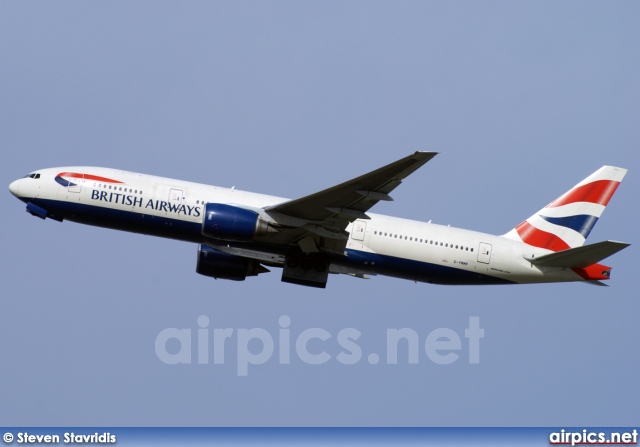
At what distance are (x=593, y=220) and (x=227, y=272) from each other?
16.2 metres

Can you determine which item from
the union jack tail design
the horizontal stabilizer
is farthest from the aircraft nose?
the horizontal stabilizer

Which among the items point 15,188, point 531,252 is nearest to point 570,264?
point 531,252

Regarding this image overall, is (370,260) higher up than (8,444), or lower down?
higher up

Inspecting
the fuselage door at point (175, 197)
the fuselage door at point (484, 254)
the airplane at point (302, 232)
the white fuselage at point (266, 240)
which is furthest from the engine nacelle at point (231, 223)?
the fuselage door at point (484, 254)

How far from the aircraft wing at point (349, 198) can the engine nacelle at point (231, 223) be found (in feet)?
2.42

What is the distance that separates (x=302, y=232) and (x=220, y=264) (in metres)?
5.20

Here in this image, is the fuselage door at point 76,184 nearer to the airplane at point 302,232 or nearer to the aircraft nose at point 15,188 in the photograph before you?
the airplane at point 302,232

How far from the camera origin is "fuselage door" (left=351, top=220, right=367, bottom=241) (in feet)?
155

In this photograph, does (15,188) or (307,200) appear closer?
(307,200)

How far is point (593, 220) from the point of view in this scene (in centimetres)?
5112

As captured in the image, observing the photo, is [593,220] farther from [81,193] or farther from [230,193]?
[81,193]

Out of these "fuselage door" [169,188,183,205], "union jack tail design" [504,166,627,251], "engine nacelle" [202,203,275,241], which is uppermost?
"union jack tail design" [504,166,627,251]

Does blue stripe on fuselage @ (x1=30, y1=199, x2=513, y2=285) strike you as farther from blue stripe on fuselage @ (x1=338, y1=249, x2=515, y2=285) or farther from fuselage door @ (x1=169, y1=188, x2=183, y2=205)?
fuselage door @ (x1=169, y1=188, x2=183, y2=205)

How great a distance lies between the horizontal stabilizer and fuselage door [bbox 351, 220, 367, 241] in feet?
22.9
